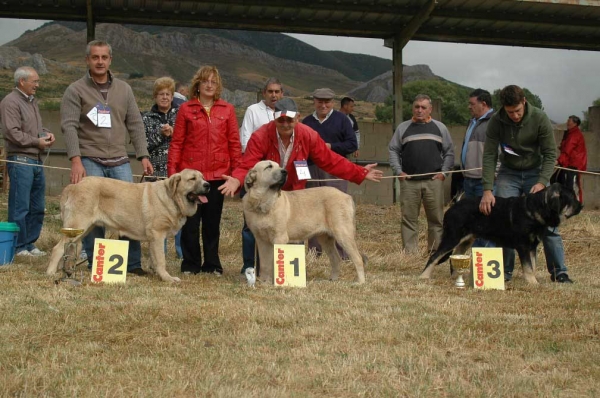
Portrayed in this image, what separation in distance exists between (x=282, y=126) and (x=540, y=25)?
9.41 meters

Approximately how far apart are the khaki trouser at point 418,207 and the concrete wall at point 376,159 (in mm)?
5158

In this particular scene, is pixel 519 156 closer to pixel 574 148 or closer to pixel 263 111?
pixel 263 111

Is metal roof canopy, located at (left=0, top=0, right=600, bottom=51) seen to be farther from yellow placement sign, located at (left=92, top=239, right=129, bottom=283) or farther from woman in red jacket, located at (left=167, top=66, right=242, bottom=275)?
yellow placement sign, located at (left=92, top=239, right=129, bottom=283)

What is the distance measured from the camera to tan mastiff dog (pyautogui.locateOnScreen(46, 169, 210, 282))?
6.79 meters

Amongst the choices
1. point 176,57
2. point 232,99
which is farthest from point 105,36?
point 232,99

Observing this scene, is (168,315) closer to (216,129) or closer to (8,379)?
(8,379)

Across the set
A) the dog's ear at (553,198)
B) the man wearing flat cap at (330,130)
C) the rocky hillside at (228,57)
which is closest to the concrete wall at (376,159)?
the man wearing flat cap at (330,130)

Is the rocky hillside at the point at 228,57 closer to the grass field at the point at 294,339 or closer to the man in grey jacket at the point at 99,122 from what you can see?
the man in grey jacket at the point at 99,122

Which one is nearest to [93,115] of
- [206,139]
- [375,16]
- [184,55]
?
[206,139]

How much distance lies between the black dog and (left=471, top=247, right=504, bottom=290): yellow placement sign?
36cm

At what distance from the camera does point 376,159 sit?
15203 millimetres

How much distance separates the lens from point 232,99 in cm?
3359

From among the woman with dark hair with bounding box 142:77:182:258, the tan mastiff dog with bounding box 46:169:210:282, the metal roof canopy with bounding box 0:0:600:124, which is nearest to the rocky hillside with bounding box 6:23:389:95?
the metal roof canopy with bounding box 0:0:600:124

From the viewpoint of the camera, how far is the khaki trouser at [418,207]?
30.3 ft
